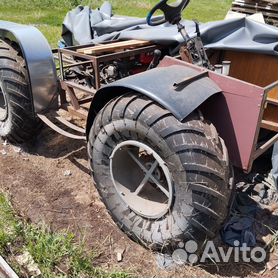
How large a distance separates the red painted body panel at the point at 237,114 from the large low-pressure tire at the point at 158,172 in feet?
→ 0.52

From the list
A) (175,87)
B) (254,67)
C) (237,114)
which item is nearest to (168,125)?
(175,87)

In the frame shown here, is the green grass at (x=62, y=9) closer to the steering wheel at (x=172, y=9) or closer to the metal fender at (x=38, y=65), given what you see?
the metal fender at (x=38, y=65)

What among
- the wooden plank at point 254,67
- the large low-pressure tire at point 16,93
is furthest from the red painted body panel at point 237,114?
the large low-pressure tire at point 16,93

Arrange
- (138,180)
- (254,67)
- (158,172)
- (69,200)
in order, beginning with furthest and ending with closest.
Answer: (254,67), (69,200), (138,180), (158,172)

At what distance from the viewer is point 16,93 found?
320 cm

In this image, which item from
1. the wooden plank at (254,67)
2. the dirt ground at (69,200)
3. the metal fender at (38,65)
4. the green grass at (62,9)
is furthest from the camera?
the green grass at (62,9)

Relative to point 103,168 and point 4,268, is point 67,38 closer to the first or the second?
point 103,168

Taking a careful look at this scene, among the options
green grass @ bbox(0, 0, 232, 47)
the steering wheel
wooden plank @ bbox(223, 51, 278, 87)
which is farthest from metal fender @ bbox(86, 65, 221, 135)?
green grass @ bbox(0, 0, 232, 47)

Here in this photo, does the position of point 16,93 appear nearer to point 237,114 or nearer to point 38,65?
point 38,65

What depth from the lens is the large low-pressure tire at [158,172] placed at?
2.01m

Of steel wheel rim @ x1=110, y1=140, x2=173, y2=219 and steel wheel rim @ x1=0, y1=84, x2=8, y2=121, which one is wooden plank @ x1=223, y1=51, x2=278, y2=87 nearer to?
steel wheel rim @ x1=110, y1=140, x2=173, y2=219

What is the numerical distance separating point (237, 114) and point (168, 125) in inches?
16.7

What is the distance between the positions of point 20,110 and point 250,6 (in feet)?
15.6

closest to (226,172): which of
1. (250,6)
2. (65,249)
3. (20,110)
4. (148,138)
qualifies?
(148,138)
